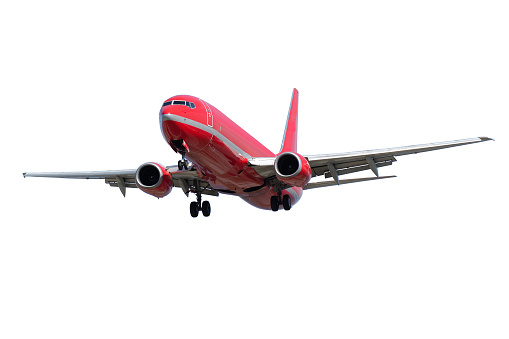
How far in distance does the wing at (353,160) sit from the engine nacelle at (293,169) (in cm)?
88

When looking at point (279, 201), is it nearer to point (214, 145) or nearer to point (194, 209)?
point (194, 209)

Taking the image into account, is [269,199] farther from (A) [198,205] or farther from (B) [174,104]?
(B) [174,104]

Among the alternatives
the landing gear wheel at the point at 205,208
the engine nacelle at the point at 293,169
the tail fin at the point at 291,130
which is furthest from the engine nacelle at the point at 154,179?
the tail fin at the point at 291,130

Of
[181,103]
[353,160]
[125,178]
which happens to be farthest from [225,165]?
[125,178]

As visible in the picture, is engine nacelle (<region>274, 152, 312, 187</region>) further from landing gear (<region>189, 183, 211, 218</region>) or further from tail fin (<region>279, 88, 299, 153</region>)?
tail fin (<region>279, 88, 299, 153</region>)

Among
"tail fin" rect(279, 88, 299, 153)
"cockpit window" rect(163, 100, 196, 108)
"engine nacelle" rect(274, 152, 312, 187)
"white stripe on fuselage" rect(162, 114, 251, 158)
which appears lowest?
"engine nacelle" rect(274, 152, 312, 187)

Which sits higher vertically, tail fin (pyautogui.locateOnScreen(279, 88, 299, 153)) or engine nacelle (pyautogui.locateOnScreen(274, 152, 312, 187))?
tail fin (pyautogui.locateOnScreen(279, 88, 299, 153))

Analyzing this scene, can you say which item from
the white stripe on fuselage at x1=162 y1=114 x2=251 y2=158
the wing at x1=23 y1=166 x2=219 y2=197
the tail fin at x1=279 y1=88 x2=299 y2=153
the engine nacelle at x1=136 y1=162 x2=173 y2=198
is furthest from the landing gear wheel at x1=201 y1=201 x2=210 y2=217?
the tail fin at x1=279 y1=88 x2=299 y2=153

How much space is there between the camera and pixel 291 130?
41.0 m

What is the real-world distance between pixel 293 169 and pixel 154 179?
6.62 meters

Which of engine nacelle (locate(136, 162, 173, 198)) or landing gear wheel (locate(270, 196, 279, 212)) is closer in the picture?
engine nacelle (locate(136, 162, 173, 198))

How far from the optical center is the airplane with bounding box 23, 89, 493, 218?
2720cm

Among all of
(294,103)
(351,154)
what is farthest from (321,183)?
(294,103)

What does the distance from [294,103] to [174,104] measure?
18.4 metres
